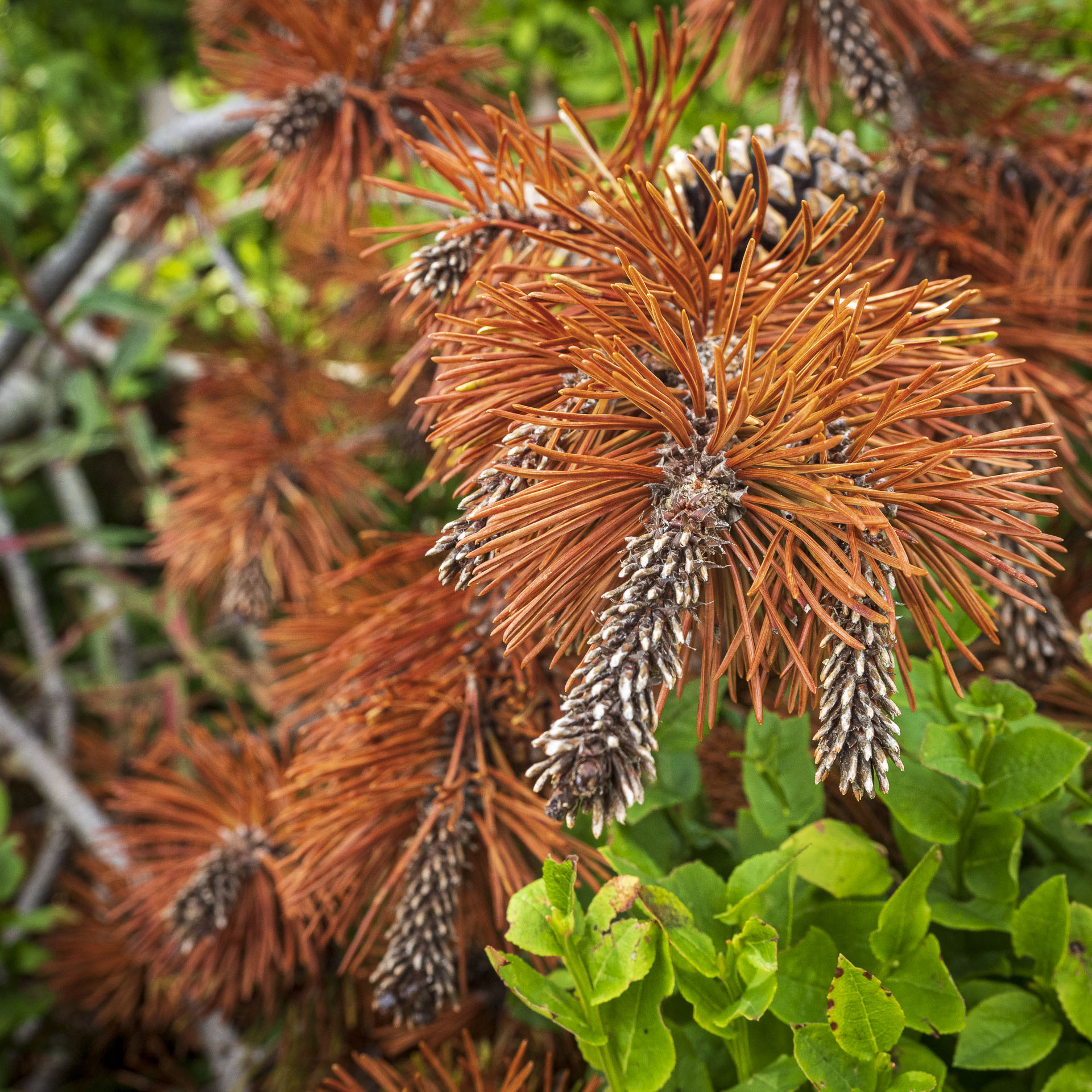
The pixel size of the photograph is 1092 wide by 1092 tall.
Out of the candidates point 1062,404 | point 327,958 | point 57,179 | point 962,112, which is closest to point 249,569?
point 327,958

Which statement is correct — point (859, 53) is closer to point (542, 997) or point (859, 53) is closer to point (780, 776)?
point (780, 776)

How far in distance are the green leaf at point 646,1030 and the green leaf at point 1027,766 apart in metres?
0.17

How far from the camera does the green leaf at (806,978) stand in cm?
34

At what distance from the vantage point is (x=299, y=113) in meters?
0.56

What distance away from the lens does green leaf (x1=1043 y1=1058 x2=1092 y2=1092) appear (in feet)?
1.06

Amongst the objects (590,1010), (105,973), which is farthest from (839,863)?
(105,973)

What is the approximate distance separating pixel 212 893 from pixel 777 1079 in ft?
1.13

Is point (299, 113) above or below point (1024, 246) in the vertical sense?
above

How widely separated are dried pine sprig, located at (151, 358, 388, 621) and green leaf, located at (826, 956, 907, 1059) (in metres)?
0.48

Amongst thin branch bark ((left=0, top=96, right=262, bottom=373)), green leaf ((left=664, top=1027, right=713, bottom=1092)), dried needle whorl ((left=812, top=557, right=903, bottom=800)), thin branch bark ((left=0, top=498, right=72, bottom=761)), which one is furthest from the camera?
thin branch bark ((left=0, top=498, right=72, bottom=761))

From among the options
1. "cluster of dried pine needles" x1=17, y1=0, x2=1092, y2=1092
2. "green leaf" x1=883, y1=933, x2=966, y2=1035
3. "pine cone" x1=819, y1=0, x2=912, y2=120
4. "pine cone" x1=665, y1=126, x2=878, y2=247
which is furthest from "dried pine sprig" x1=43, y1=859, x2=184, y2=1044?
"pine cone" x1=819, y1=0, x2=912, y2=120

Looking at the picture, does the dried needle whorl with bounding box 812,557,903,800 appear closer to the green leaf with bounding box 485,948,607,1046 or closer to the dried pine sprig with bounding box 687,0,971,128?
the green leaf with bounding box 485,948,607,1046

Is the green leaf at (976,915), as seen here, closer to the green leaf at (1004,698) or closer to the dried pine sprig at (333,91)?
the green leaf at (1004,698)

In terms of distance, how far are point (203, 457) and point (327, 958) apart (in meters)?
0.43
